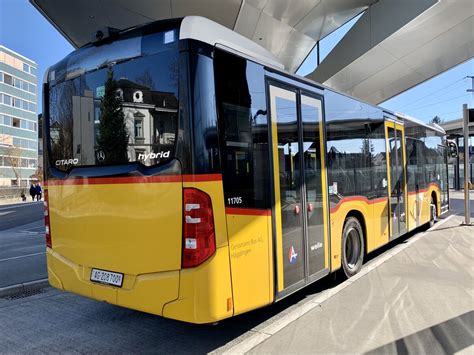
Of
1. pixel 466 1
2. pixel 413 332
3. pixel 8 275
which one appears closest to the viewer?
pixel 413 332

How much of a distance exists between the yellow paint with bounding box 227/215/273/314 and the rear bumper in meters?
0.12

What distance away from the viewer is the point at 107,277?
4074 mm

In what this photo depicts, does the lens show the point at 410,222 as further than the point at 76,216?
Yes

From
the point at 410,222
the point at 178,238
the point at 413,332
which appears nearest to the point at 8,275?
the point at 178,238

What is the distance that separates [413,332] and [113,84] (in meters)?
4.21

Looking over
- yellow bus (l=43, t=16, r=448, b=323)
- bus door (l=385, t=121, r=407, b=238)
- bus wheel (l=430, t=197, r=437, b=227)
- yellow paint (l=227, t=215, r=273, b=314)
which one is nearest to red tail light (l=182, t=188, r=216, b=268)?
yellow bus (l=43, t=16, r=448, b=323)

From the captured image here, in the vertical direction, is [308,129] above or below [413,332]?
above

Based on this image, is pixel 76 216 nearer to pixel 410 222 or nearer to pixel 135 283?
pixel 135 283

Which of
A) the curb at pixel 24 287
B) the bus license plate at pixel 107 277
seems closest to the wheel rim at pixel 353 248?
the bus license plate at pixel 107 277

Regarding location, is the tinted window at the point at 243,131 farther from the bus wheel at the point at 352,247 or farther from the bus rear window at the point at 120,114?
the bus wheel at the point at 352,247

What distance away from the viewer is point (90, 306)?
18.2ft

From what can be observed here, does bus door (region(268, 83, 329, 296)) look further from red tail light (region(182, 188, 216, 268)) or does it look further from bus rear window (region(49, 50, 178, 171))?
bus rear window (region(49, 50, 178, 171))

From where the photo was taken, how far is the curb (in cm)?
607

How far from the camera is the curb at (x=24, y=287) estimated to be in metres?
6.07
